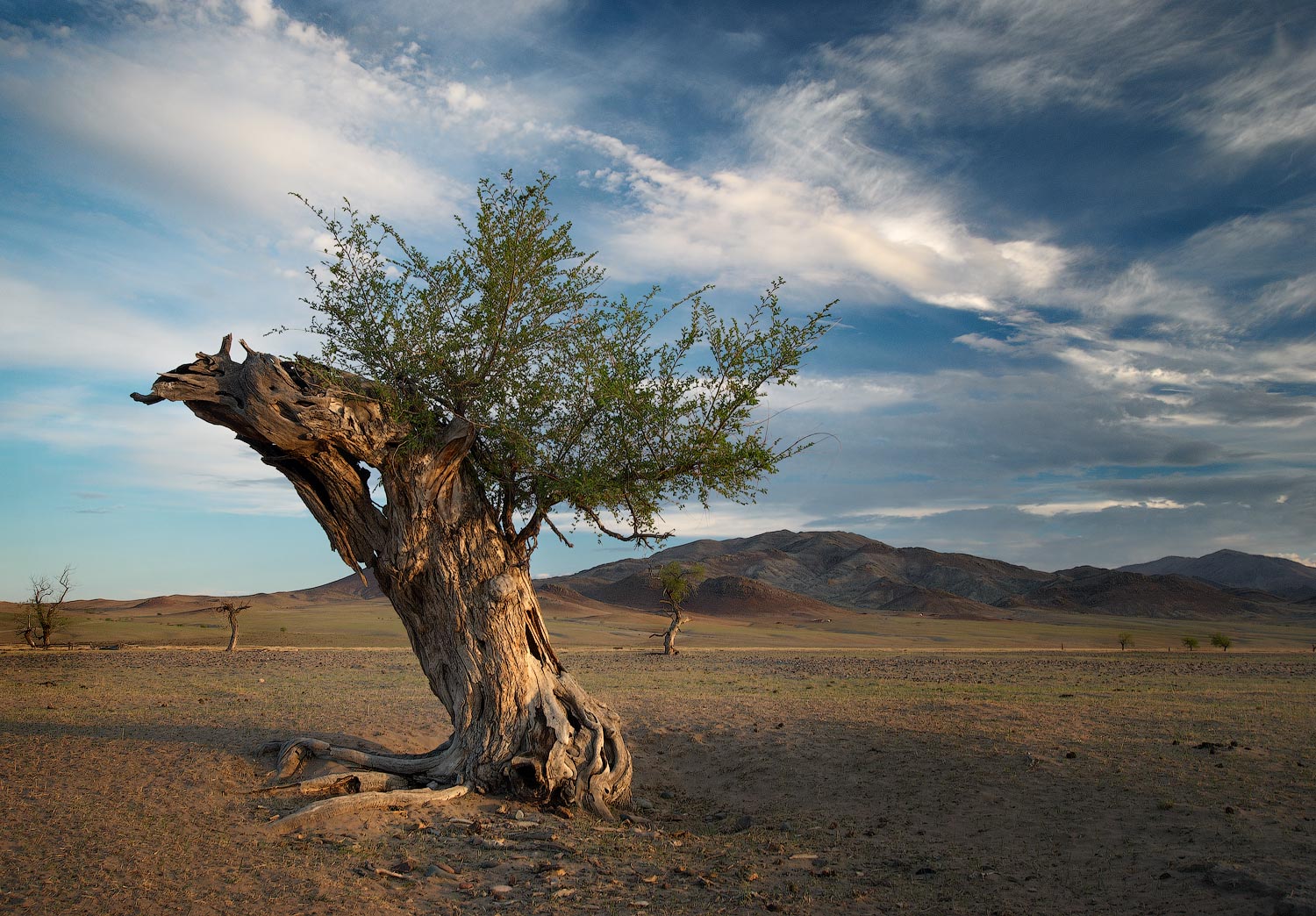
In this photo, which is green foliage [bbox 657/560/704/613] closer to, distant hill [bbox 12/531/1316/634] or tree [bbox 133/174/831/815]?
tree [bbox 133/174/831/815]

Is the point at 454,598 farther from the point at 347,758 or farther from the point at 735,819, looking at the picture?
the point at 735,819

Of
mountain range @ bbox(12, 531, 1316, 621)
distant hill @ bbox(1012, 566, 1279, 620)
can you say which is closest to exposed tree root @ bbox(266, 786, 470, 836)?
mountain range @ bbox(12, 531, 1316, 621)

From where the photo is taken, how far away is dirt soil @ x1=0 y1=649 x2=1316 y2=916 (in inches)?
320

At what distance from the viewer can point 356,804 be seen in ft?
33.6

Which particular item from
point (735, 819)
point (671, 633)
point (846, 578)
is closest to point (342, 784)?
point (735, 819)

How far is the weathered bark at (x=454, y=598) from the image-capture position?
1125cm

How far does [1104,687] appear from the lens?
26188 mm

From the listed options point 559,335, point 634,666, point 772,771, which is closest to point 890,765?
point 772,771

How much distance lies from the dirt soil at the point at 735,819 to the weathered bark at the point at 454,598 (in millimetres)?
701

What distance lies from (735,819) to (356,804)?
18.6ft

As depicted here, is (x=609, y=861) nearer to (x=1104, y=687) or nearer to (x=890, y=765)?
(x=890, y=765)

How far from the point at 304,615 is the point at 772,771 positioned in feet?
279

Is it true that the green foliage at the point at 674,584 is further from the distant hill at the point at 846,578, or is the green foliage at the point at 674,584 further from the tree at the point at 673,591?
the distant hill at the point at 846,578

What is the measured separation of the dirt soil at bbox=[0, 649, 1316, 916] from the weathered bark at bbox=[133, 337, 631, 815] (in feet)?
2.30
